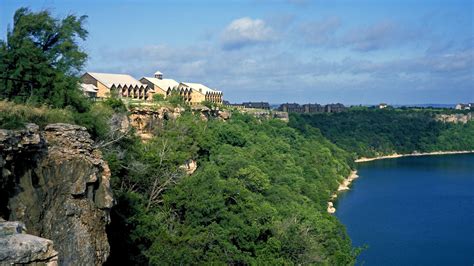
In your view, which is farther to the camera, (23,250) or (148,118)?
(148,118)

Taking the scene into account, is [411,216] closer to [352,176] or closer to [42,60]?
[352,176]

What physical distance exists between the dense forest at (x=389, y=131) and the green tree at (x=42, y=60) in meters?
66.2

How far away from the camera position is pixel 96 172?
9836 mm

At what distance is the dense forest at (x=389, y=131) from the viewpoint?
293ft

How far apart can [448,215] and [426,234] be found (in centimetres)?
684

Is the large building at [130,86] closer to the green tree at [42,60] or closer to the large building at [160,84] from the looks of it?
the large building at [160,84]

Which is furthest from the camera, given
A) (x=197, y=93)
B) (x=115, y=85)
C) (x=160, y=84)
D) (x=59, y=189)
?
(x=197, y=93)

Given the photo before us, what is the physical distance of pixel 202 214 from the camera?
19250mm

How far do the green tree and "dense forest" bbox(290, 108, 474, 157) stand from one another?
6621 cm

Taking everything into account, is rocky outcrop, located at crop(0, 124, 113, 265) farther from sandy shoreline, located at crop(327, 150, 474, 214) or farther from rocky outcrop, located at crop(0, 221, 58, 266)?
sandy shoreline, located at crop(327, 150, 474, 214)

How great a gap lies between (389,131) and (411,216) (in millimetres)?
61084

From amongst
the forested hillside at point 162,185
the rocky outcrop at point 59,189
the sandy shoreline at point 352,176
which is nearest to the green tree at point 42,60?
the forested hillside at point 162,185

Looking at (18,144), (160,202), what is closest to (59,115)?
(18,144)

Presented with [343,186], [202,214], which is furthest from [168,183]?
[343,186]
